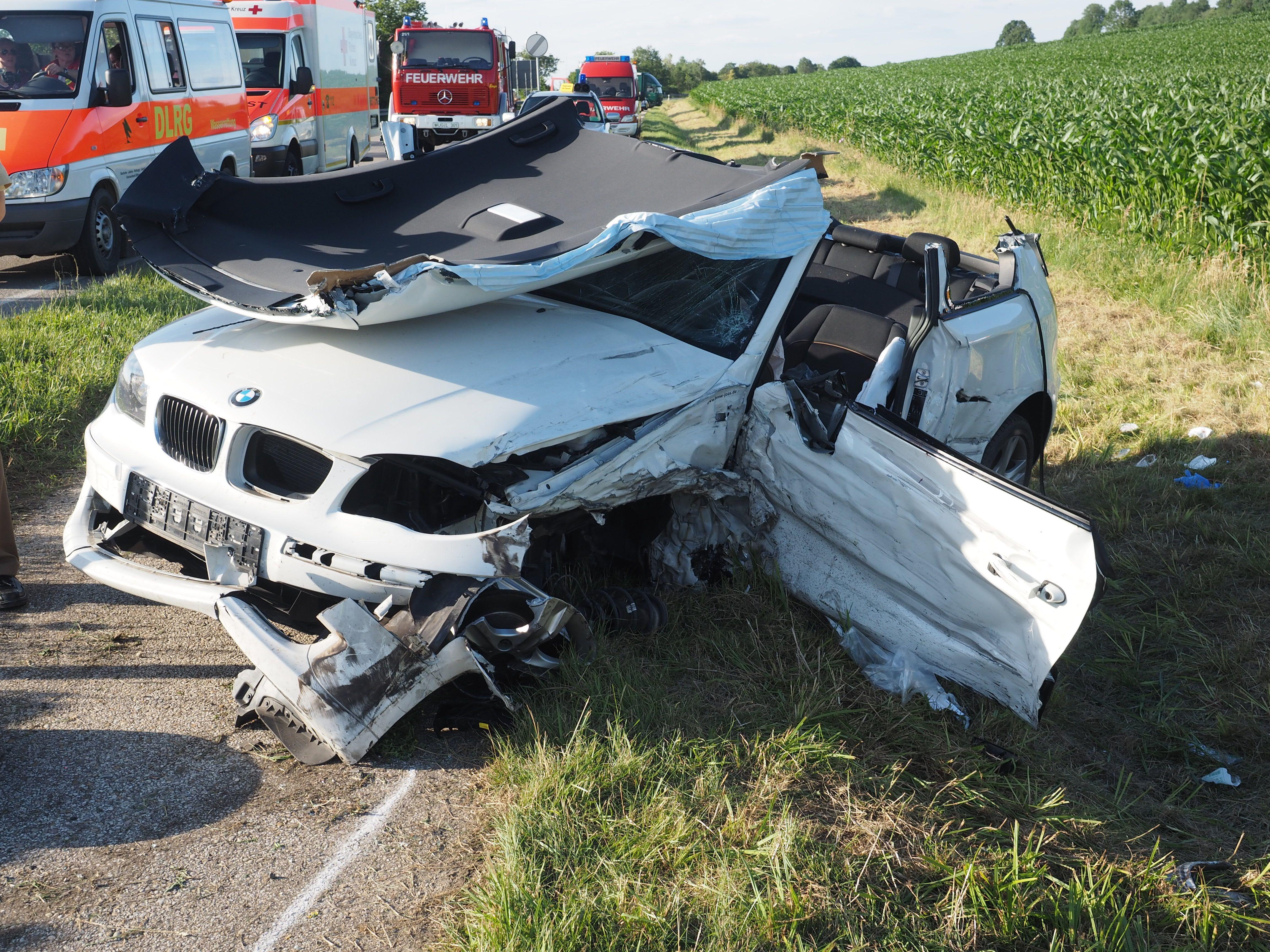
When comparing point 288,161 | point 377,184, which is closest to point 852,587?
point 377,184

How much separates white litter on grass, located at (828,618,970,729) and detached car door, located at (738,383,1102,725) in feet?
0.10

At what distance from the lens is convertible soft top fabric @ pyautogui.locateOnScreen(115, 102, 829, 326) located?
131 inches

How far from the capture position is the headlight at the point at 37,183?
8.84 metres

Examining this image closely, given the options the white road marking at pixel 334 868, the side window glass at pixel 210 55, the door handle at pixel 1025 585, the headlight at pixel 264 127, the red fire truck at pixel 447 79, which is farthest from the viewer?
the red fire truck at pixel 447 79

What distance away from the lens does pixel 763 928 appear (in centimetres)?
238

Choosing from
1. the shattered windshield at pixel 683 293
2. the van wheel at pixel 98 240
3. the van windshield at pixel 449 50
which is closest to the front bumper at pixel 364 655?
the shattered windshield at pixel 683 293

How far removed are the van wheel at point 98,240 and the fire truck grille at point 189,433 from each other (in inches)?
288

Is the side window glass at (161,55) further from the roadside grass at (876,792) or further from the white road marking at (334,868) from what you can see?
the white road marking at (334,868)

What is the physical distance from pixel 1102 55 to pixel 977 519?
1819 inches

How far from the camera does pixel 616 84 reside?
28344mm

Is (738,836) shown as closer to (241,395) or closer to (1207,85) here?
(241,395)

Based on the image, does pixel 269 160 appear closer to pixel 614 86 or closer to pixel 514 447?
pixel 514 447

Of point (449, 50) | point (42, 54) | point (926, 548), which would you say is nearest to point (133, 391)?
point (926, 548)

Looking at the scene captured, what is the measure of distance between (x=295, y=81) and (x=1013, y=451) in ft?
43.6
